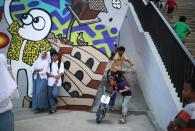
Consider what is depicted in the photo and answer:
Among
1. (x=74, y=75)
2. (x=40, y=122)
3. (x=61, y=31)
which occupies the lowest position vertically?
(x=40, y=122)

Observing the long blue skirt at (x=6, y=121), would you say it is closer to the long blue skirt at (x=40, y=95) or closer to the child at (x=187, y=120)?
the child at (x=187, y=120)

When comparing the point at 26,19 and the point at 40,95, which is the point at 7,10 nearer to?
the point at 26,19

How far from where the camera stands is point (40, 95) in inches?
408

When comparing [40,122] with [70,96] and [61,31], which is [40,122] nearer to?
[70,96]

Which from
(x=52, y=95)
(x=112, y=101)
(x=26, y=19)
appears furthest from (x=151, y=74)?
(x=26, y=19)

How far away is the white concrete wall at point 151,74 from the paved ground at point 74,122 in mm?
427

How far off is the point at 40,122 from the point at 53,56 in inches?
64.5

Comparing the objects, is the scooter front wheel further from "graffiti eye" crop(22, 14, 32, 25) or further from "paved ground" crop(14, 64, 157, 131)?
"graffiti eye" crop(22, 14, 32, 25)

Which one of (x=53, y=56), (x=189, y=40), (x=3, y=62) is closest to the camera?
(x=3, y=62)

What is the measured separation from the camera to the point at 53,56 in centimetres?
1037

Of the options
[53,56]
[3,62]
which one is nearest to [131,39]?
[53,56]

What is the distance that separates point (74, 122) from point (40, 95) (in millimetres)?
1263

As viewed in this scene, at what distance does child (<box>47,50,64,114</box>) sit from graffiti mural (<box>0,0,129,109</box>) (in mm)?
325

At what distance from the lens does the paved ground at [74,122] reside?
9.14 metres
